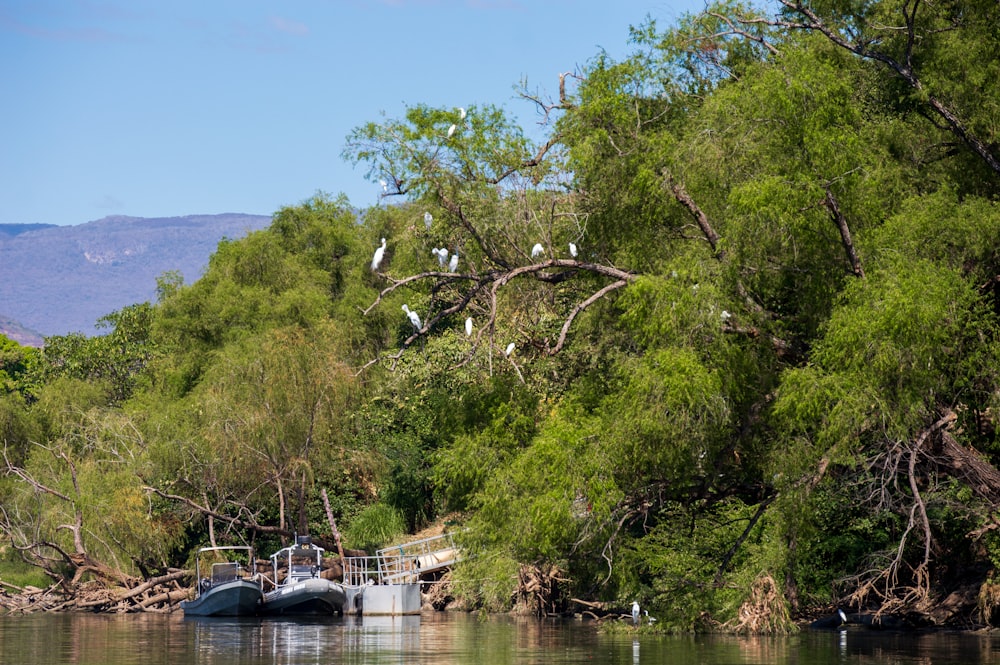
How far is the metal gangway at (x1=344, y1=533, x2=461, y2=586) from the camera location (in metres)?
37.7

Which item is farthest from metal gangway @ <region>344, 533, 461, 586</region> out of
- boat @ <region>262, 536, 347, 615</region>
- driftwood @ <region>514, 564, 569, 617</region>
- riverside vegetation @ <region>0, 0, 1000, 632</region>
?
riverside vegetation @ <region>0, 0, 1000, 632</region>

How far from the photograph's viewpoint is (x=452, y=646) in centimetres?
2352

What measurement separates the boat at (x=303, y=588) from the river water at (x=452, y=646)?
424cm

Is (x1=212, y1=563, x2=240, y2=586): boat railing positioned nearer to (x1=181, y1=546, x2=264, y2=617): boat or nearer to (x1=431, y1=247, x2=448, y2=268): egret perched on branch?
(x1=181, y1=546, x2=264, y2=617): boat

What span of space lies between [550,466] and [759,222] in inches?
192

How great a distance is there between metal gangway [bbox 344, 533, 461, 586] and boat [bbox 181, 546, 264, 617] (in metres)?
2.72

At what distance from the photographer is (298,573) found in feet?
122

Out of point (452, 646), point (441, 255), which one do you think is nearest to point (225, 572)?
point (452, 646)

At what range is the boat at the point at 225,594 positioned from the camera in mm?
35531

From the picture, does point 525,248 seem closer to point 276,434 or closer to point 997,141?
point 997,141

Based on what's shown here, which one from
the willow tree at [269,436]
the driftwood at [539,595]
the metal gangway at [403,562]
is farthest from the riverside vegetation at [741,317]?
the willow tree at [269,436]

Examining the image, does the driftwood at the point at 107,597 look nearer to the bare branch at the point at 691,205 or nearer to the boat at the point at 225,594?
the boat at the point at 225,594

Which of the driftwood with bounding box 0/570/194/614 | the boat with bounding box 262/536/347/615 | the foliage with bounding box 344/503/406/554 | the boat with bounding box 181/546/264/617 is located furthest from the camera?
the foliage with bounding box 344/503/406/554

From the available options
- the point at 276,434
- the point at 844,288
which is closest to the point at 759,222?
the point at 844,288
